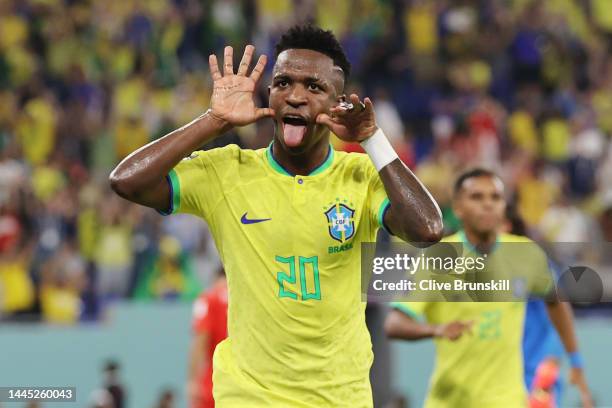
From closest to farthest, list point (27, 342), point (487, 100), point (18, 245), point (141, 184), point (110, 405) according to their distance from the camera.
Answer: point (141, 184) → point (110, 405) → point (27, 342) → point (18, 245) → point (487, 100)

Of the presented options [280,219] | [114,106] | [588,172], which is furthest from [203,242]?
[280,219]

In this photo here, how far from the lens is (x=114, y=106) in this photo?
16156 mm

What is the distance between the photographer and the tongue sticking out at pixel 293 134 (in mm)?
4930

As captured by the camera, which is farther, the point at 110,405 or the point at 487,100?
the point at 487,100

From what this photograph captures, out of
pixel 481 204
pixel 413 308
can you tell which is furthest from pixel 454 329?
pixel 481 204

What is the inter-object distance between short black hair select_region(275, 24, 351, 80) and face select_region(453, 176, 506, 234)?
255 centimetres

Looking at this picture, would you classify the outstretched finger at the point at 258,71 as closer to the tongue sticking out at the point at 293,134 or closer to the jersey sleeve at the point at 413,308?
the tongue sticking out at the point at 293,134

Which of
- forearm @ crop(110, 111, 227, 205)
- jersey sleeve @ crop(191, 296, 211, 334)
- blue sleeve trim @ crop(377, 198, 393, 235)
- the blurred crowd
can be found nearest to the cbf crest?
blue sleeve trim @ crop(377, 198, 393, 235)

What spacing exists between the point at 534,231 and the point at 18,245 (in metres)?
5.61

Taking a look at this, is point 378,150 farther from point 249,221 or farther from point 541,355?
point 541,355

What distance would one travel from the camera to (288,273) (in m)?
4.94

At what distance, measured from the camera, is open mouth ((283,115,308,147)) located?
4930 mm

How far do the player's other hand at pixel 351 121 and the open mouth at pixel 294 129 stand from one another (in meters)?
0.10

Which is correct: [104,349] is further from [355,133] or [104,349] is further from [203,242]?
[355,133]
